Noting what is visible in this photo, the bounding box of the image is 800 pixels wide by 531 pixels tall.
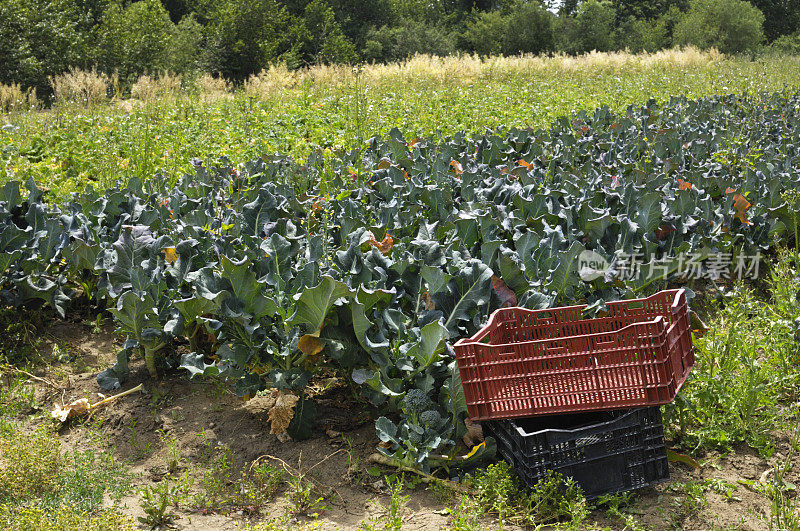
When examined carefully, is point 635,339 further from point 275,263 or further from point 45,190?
point 45,190

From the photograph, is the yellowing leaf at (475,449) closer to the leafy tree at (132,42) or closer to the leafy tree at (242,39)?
the leafy tree at (132,42)

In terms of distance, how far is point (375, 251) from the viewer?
3.78m

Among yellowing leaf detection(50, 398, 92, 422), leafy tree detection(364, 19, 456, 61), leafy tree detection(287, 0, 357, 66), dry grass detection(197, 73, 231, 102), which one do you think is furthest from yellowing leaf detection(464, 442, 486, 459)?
leafy tree detection(364, 19, 456, 61)

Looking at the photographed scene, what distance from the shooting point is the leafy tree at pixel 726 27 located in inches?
1816

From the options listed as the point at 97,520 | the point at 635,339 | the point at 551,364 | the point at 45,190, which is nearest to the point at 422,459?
the point at 551,364

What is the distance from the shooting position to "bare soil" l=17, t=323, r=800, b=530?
3.06m

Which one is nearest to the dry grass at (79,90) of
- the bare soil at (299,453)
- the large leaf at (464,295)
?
the bare soil at (299,453)

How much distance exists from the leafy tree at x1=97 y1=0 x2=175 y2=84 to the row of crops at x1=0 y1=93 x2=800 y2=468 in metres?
27.2

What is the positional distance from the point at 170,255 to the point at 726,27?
51.3 m

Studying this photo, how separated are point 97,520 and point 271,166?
4.12 meters

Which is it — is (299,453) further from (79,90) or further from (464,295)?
(79,90)

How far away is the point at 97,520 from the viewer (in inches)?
106

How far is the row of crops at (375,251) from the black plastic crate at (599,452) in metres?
0.41

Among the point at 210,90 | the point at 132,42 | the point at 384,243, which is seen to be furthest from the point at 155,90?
the point at 132,42
